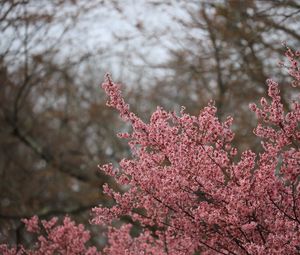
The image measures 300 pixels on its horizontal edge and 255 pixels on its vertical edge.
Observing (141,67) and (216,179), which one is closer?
(216,179)

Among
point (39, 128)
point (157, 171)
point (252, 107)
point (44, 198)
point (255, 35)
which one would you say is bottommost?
point (44, 198)

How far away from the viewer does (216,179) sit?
3.77 m

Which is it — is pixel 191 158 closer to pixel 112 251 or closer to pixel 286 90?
pixel 112 251

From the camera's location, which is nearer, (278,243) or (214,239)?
(278,243)

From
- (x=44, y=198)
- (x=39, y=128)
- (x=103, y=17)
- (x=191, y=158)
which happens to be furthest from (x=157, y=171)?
(x=44, y=198)

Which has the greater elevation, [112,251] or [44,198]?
[112,251]

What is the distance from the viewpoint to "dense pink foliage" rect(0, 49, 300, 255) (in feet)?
11.6

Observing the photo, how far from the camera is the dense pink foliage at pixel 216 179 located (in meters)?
3.54

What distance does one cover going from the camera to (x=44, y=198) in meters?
16.1

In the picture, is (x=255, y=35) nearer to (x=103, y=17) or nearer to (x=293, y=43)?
(x=293, y=43)

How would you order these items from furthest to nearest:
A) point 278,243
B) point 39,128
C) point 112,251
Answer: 1. point 39,128
2. point 112,251
3. point 278,243

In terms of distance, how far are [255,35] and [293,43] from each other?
1.00m

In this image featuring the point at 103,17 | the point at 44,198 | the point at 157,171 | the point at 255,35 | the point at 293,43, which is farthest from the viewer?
the point at 44,198

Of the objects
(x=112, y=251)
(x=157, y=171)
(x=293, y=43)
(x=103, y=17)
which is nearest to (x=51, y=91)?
(x=103, y=17)
